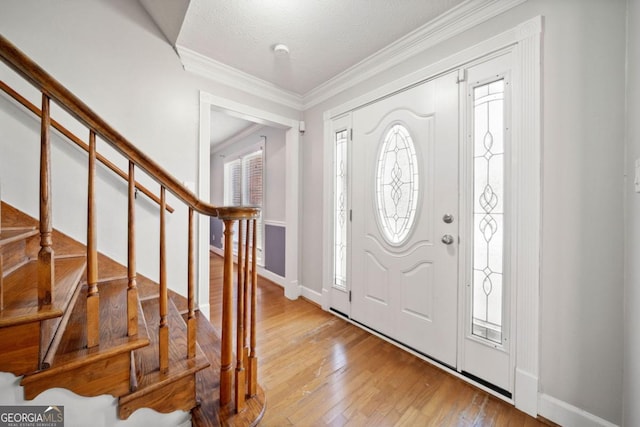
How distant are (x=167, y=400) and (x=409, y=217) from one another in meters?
1.84

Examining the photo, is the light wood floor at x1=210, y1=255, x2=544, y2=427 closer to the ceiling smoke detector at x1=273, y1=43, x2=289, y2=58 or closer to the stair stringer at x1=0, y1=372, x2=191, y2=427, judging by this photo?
the stair stringer at x1=0, y1=372, x2=191, y2=427

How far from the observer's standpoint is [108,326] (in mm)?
1133

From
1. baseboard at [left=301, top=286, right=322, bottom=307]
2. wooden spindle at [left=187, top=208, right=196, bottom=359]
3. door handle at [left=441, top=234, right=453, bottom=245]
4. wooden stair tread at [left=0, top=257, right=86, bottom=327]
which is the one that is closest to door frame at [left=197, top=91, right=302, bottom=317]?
baseboard at [left=301, top=286, right=322, bottom=307]

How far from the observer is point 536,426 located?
1314 millimetres

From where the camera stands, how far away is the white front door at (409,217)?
1.74 m

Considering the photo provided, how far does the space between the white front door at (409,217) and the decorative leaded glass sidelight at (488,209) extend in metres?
0.12

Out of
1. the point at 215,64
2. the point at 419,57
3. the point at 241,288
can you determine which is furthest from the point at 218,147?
the point at 241,288

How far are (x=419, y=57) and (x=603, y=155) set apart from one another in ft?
4.39

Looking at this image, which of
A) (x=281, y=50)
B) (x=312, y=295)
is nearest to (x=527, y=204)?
(x=281, y=50)

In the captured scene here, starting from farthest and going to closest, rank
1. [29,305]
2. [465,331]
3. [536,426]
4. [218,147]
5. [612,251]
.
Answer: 1. [218,147]
2. [465,331]
3. [536,426]
4. [612,251]
5. [29,305]

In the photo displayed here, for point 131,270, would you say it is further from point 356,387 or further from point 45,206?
point 356,387

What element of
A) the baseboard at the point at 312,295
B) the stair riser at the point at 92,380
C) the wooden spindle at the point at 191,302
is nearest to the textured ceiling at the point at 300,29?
the wooden spindle at the point at 191,302

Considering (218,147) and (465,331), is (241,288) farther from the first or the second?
(218,147)

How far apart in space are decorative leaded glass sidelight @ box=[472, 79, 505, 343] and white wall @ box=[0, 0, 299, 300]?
7.50 ft
